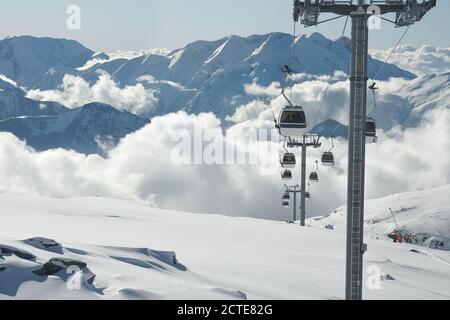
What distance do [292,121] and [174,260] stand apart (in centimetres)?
561

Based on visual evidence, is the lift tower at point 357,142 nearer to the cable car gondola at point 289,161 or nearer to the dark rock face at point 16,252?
the dark rock face at point 16,252

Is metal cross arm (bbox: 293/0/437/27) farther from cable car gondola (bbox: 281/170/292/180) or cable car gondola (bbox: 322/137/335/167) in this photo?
cable car gondola (bbox: 281/170/292/180)

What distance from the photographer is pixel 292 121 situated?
16297 mm

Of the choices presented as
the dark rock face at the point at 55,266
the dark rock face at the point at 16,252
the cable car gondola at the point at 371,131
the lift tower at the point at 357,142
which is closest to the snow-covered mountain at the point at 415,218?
the cable car gondola at the point at 371,131

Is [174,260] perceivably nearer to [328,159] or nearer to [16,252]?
[16,252]

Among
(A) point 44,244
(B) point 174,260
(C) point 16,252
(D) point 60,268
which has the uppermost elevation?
(C) point 16,252

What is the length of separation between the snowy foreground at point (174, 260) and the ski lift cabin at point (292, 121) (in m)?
4.40

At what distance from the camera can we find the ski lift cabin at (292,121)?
16.3 meters

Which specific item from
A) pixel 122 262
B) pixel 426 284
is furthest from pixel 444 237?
pixel 122 262

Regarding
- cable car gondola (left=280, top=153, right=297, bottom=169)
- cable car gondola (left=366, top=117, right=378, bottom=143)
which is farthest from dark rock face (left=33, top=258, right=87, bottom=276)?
cable car gondola (left=280, top=153, right=297, bottom=169)

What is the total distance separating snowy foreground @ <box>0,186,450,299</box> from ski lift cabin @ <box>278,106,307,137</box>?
173 inches

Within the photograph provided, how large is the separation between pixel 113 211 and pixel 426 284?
23.4 meters

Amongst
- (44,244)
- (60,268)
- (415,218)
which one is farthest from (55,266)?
(415,218)

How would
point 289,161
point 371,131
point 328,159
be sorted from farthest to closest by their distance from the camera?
point 289,161 < point 328,159 < point 371,131
